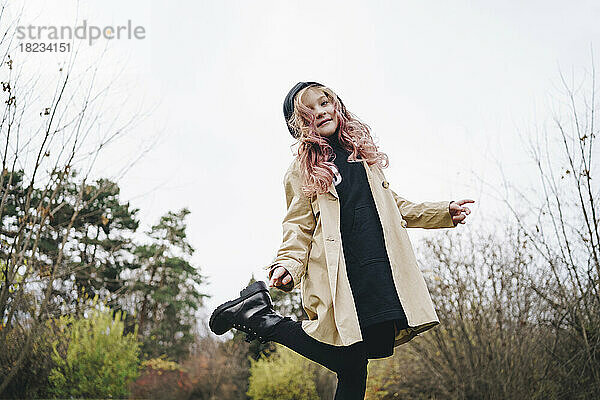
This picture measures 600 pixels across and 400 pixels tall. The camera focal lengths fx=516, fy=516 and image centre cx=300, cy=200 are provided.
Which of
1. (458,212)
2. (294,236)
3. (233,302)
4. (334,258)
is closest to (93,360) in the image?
(233,302)

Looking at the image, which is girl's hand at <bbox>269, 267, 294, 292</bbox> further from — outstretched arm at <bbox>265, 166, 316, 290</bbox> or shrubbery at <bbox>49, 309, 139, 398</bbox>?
shrubbery at <bbox>49, 309, 139, 398</bbox>

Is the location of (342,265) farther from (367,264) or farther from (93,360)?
(93,360)

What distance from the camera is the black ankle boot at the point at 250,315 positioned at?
1.96m

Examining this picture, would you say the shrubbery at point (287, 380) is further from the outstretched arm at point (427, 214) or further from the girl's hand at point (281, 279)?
the girl's hand at point (281, 279)

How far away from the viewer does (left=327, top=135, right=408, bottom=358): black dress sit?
186cm

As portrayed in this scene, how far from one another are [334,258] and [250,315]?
0.40 metres

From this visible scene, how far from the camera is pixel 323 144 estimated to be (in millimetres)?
2162

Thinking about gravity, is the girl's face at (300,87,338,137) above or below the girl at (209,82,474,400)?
above

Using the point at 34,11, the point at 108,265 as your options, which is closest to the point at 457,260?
the point at 34,11

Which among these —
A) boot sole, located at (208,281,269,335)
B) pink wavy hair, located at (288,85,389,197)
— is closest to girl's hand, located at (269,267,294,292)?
boot sole, located at (208,281,269,335)

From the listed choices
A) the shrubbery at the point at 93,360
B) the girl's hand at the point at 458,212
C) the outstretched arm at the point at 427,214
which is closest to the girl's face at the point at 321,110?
the outstretched arm at the point at 427,214

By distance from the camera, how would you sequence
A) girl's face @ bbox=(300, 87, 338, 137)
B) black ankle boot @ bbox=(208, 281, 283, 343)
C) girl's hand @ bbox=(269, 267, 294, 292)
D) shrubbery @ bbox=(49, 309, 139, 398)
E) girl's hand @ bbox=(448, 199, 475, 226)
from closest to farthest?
girl's hand @ bbox=(269, 267, 294, 292), black ankle boot @ bbox=(208, 281, 283, 343), girl's hand @ bbox=(448, 199, 475, 226), girl's face @ bbox=(300, 87, 338, 137), shrubbery @ bbox=(49, 309, 139, 398)

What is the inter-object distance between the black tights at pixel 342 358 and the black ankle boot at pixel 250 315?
0.08 metres

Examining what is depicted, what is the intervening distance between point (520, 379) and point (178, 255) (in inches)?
527
